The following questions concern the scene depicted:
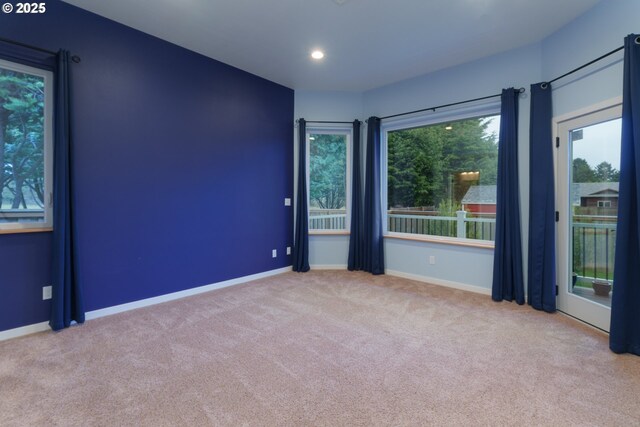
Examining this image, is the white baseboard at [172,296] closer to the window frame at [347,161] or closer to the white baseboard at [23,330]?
the white baseboard at [23,330]

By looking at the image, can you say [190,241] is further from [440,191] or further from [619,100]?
[619,100]

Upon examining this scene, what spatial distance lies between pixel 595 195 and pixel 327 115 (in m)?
3.49

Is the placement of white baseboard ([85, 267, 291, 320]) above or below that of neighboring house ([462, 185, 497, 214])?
below

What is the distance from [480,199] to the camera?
13.1 ft

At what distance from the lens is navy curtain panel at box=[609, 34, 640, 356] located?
222 cm

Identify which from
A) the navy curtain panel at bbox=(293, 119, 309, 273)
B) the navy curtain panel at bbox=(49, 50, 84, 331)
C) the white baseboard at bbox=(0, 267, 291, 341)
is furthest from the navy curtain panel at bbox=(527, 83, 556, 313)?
the navy curtain panel at bbox=(49, 50, 84, 331)

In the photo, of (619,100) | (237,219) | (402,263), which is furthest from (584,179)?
(237,219)

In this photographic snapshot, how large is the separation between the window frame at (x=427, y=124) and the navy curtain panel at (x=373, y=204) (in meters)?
0.14

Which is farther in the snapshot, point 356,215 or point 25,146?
point 356,215

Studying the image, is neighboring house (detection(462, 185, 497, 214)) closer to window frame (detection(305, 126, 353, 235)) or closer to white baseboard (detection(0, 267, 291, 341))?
window frame (detection(305, 126, 353, 235))

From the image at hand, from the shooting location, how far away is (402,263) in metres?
4.58

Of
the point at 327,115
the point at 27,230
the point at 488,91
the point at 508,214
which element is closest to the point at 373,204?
the point at 327,115

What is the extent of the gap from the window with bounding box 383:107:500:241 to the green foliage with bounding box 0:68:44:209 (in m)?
4.16

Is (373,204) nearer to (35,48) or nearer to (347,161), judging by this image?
(347,161)
